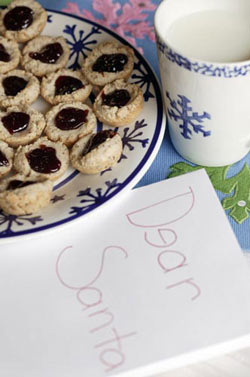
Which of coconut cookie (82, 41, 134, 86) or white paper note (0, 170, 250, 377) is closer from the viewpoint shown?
white paper note (0, 170, 250, 377)

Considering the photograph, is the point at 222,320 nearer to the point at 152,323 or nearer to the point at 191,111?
the point at 152,323

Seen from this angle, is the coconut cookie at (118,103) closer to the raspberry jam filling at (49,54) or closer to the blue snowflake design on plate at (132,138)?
the blue snowflake design on plate at (132,138)

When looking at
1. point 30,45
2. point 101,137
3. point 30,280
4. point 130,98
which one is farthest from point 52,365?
point 30,45

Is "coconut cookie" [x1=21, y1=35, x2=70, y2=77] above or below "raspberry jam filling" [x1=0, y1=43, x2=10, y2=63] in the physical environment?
below

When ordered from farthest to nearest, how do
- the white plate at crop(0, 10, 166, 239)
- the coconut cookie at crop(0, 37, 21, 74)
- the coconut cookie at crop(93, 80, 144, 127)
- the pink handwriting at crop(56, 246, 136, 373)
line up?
the coconut cookie at crop(0, 37, 21, 74) → the coconut cookie at crop(93, 80, 144, 127) → the white plate at crop(0, 10, 166, 239) → the pink handwriting at crop(56, 246, 136, 373)

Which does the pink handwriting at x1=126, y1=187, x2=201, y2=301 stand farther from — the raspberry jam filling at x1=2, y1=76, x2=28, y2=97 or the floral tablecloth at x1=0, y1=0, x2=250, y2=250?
the raspberry jam filling at x1=2, y1=76, x2=28, y2=97

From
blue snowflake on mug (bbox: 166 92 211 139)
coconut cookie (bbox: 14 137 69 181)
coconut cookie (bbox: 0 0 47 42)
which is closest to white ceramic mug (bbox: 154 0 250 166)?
blue snowflake on mug (bbox: 166 92 211 139)

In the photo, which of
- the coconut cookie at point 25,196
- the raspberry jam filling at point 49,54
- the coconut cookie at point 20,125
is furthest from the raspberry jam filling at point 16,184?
the raspberry jam filling at point 49,54
